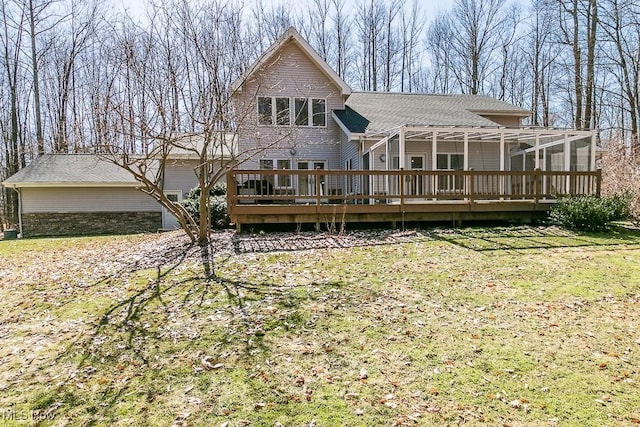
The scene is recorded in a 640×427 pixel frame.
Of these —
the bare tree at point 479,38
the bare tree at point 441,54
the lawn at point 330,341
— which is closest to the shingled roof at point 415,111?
the lawn at point 330,341

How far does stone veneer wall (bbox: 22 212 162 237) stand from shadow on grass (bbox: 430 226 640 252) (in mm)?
13995

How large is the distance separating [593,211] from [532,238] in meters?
2.04

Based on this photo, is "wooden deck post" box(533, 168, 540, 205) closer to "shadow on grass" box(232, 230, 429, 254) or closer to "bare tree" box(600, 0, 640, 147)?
"shadow on grass" box(232, 230, 429, 254)

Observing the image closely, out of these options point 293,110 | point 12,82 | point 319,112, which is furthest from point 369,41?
point 12,82

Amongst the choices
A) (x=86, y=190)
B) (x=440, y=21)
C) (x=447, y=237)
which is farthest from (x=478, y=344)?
(x=440, y=21)

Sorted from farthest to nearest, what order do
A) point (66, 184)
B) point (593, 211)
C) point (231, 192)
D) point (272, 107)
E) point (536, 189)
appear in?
point (66, 184) < point (272, 107) < point (536, 189) < point (231, 192) < point (593, 211)

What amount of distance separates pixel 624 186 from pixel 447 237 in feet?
18.1

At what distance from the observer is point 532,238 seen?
30.3 ft

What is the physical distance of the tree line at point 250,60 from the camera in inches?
336

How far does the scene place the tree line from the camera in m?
8.54

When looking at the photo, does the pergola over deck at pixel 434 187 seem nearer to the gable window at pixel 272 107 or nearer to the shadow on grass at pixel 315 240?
the shadow on grass at pixel 315 240

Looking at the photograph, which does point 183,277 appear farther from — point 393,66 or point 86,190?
point 393,66

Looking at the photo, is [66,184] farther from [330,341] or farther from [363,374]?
[363,374]

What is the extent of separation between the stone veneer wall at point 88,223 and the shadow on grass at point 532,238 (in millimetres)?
13995
